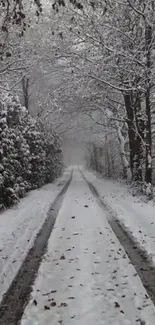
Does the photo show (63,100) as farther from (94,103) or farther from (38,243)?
(38,243)

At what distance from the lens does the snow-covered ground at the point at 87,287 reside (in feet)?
15.2

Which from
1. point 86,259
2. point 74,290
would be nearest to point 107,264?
point 86,259

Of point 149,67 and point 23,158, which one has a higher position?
point 149,67

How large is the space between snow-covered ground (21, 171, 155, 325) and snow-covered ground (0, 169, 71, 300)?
0.56 metres

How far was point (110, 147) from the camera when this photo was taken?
133ft

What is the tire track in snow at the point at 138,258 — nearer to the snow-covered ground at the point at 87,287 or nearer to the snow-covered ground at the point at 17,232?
the snow-covered ground at the point at 87,287

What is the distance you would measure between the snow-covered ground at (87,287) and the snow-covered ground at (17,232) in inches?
21.9

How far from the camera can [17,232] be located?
393 inches

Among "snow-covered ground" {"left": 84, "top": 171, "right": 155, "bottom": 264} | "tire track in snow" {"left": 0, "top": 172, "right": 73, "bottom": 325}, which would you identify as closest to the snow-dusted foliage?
"snow-covered ground" {"left": 84, "top": 171, "right": 155, "bottom": 264}

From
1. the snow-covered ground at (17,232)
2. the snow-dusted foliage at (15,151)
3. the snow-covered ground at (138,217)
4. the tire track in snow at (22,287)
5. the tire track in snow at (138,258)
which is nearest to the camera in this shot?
the tire track in snow at (22,287)

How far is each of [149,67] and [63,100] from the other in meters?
6.87

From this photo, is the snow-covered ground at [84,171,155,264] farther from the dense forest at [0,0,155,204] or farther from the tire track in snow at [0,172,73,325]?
the tire track in snow at [0,172,73,325]

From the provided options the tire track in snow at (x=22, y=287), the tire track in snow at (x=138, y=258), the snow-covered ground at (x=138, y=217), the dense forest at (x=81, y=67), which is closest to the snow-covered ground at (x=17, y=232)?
the tire track in snow at (x=22, y=287)

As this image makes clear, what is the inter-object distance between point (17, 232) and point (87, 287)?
4761 millimetres
